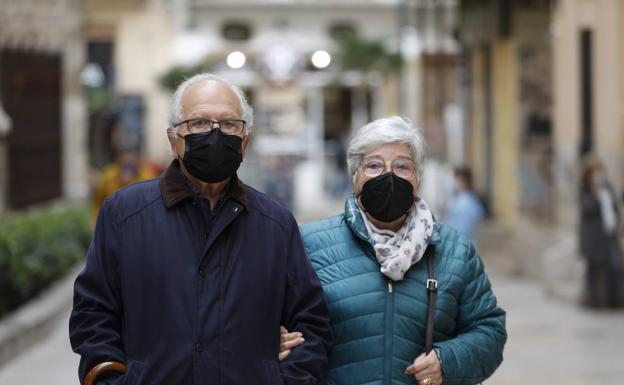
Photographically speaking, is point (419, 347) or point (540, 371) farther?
point (540, 371)

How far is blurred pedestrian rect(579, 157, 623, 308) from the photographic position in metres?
13.7

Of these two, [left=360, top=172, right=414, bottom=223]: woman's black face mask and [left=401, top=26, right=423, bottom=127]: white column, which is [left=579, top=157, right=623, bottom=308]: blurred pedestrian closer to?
[left=360, top=172, right=414, bottom=223]: woman's black face mask

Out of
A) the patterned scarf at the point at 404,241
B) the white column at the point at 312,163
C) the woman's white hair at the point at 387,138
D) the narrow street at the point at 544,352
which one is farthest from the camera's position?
the white column at the point at 312,163

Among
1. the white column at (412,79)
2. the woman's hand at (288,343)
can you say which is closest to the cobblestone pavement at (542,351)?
the woman's hand at (288,343)

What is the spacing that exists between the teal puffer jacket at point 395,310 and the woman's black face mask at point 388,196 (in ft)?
0.27

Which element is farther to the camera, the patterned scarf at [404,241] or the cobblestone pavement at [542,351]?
the cobblestone pavement at [542,351]

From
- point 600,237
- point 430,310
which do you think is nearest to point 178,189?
point 430,310

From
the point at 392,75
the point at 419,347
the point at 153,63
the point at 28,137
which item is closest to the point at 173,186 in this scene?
the point at 419,347

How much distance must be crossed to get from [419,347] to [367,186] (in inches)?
A: 21.6

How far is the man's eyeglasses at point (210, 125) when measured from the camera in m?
3.87

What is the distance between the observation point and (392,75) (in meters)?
33.0

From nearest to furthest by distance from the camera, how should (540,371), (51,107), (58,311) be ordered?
(540,371) → (58,311) → (51,107)

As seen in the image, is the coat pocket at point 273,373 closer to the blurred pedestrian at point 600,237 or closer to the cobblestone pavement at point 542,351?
the cobblestone pavement at point 542,351

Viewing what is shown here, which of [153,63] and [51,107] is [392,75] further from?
[51,107]
